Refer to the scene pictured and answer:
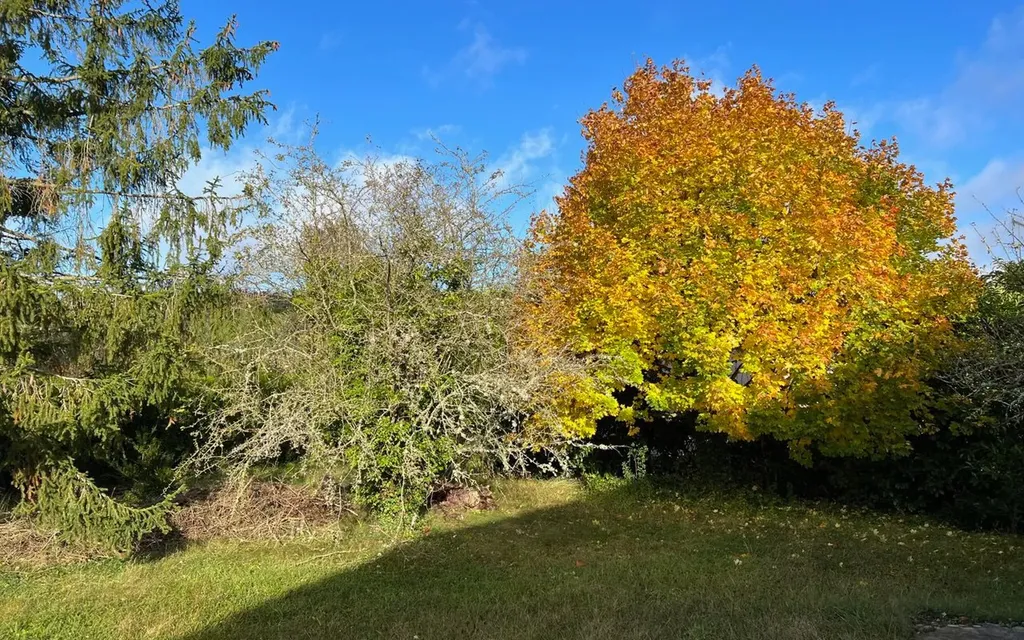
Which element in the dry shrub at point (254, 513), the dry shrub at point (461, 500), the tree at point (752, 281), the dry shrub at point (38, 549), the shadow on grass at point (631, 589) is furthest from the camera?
the dry shrub at point (461, 500)

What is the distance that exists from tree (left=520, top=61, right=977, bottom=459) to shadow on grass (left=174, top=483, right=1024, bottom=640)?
5.85 ft

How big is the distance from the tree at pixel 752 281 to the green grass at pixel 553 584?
1560 millimetres

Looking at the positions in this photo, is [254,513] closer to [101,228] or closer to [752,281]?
[101,228]

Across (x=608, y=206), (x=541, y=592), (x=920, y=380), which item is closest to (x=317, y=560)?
(x=541, y=592)

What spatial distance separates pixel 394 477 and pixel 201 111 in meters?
4.90

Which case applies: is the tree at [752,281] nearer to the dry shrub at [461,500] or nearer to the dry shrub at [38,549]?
the dry shrub at [461,500]

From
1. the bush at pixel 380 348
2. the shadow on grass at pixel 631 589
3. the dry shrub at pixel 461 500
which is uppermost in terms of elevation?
the bush at pixel 380 348

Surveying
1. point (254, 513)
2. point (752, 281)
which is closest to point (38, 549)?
point (254, 513)

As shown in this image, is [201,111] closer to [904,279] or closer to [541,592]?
[541,592]

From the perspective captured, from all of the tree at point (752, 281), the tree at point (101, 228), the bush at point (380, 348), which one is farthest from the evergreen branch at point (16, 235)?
the tree at point (752, 281)

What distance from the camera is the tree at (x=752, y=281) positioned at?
8.59 m

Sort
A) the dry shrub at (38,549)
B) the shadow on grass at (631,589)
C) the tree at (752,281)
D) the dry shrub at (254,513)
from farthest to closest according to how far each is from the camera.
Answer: the tree at (752,281)
the dry shrub at (254,513)
the dry shrub at (38,549)
the shadow on grass at (631,589)

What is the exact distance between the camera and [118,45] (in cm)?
667

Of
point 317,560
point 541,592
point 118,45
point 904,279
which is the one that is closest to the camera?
point 541,592
